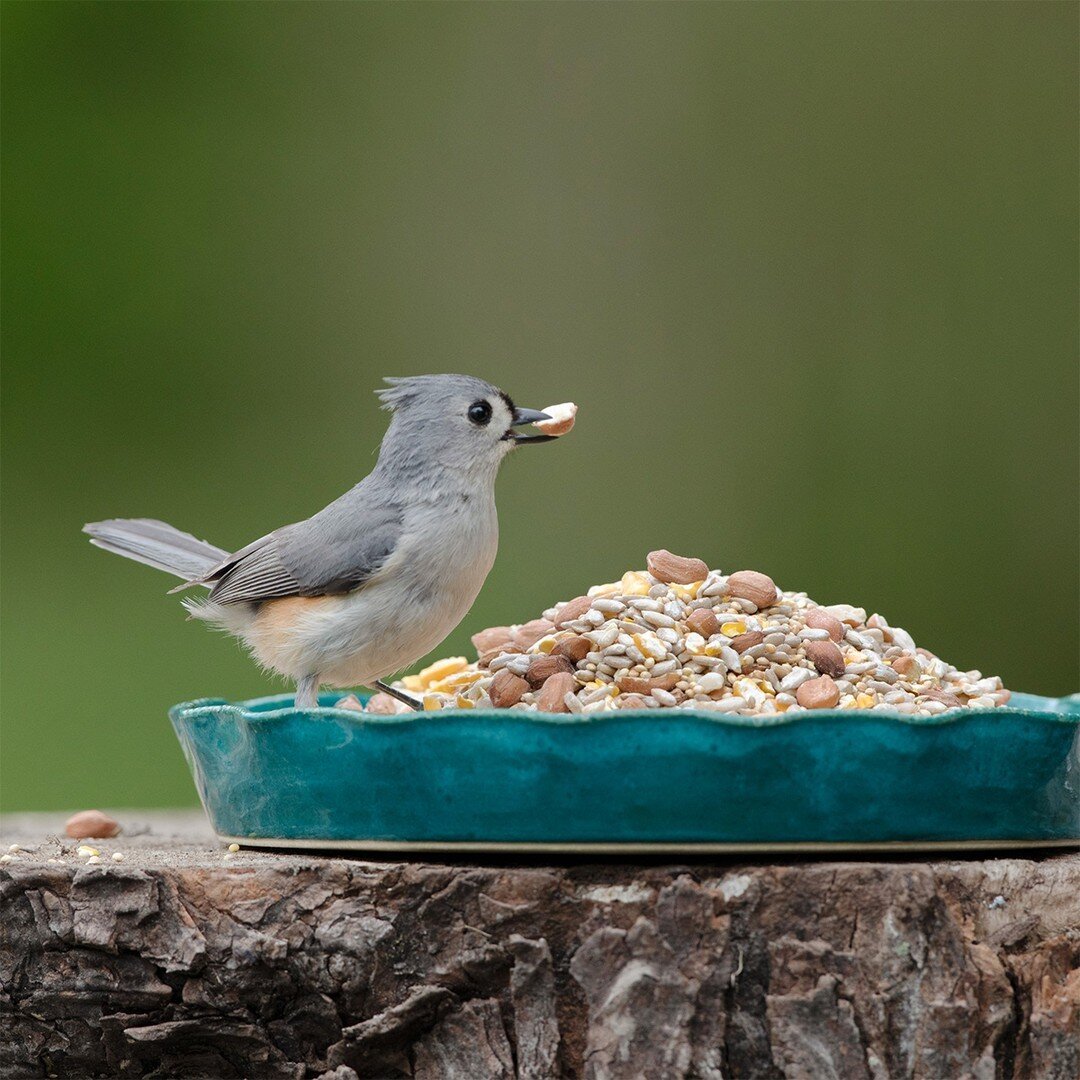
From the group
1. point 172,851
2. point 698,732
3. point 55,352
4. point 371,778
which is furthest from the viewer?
point 55,352

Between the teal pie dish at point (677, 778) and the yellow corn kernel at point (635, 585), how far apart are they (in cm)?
65

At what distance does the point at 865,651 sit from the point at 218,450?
408 centimetres

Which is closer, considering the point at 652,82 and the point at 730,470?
the point at 730,470

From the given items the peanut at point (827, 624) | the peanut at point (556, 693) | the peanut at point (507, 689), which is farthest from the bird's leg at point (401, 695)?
the peanut at point (827, 624)

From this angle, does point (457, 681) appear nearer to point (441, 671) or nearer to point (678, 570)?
point (441, 671)

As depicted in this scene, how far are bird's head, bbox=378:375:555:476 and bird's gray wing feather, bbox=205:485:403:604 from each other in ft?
0.42

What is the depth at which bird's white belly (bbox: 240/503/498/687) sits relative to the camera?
2.38 metres

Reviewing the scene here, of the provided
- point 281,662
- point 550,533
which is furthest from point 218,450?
point 281,662

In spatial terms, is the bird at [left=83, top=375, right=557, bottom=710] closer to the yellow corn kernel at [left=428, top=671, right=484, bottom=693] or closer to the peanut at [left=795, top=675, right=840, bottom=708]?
the yellow corn kernel at [left=428, top=671, right=484, bottom=693]

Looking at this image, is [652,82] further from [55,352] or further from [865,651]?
[865,651]

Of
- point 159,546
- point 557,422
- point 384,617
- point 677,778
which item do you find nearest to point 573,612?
point 384,617

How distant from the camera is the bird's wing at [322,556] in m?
2.40

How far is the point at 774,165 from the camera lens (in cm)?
634

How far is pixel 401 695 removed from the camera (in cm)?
245
